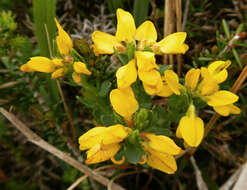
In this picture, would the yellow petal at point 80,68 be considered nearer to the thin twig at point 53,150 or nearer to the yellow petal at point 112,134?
the yellow petal at point 112,134

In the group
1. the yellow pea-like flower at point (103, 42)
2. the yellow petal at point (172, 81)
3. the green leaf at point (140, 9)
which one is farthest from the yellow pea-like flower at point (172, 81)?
the green leaf at point (140, 9)

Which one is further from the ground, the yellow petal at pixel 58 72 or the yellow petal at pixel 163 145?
the yellow petal at pixel 58 72

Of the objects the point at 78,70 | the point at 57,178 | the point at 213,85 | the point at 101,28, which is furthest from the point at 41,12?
the point at 57,178

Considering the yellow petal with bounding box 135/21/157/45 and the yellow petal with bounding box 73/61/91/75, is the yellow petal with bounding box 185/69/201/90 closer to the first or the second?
the yellow petal with bounding box 135/21/157/45

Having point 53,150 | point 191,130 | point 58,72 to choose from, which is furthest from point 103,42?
point 53,150

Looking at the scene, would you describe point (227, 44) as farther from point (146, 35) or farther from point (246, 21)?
point (146, 35)

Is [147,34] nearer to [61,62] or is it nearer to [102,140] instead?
[61,62]
